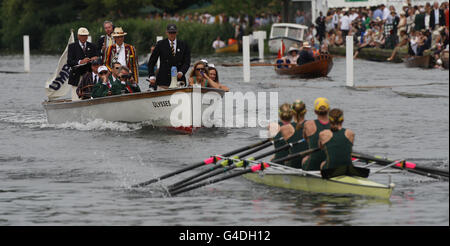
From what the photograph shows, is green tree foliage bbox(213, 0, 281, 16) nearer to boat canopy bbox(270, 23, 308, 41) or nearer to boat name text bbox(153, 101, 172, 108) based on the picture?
boat canopy bbox(270, 23, 308, 41)


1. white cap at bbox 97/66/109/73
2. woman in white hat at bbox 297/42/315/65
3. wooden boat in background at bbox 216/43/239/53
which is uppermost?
white cap at bbox 97/66/109/73

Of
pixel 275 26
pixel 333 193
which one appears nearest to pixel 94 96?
pixel 333 193

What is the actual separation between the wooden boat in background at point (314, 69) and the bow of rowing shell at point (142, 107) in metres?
15.6

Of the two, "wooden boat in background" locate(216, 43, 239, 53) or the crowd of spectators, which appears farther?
"wooden boat in background" locate(216, 43, 239, 53)

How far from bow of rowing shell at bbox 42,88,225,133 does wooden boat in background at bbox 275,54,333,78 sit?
1557 cm

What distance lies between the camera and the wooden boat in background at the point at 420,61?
3629cm

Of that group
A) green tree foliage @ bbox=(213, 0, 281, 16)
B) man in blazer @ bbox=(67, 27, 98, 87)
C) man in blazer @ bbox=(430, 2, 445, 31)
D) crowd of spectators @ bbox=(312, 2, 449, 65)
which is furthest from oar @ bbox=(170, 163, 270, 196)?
green tree foliage @ bbox=(213, 0, 281, 16)

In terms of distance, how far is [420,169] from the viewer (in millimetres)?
13734

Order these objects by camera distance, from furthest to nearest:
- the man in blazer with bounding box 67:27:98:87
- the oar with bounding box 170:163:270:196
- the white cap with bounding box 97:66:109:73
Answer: the man in blazer with bounding box 67:27:98:87
the white cap with bounding box 97:66:109:73
the oar with bounding box 170:163:270:196

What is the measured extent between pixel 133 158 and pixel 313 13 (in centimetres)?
4287

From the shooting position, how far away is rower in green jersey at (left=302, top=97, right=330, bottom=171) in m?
13.5

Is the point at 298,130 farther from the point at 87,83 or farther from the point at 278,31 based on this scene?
the point at 278,31

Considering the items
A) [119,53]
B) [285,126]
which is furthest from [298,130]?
[119,53]

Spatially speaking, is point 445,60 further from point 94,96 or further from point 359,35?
point 94,96
